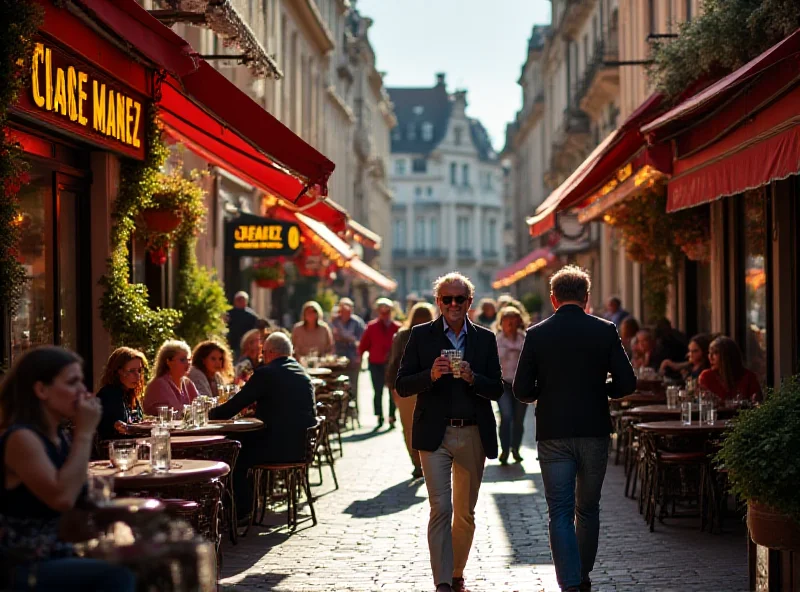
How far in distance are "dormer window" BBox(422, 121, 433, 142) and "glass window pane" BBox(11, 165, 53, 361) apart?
114235 mm

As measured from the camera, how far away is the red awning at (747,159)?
902 centimetres

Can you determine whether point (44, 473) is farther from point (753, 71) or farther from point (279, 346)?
point (279, 346)

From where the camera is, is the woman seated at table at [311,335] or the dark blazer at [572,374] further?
the woman seated at table at [311,335]

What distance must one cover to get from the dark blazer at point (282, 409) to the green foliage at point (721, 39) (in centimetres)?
468

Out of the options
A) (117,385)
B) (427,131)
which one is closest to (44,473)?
(117,385)

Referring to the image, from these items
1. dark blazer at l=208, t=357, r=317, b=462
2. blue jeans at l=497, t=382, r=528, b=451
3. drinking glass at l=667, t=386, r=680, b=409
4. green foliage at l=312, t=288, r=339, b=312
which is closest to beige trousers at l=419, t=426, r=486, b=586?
dark blazer at l=208, t=357, r=317, b=462

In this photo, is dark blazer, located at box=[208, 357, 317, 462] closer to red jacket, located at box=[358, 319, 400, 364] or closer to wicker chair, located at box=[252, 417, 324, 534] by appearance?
wicker chair, located at box=[252, 417, 324, 534]

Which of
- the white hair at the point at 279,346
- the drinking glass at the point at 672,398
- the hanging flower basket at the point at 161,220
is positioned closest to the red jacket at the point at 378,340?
the hanging flower basket at the point at 161,220

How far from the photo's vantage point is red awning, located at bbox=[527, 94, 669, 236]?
1468cm

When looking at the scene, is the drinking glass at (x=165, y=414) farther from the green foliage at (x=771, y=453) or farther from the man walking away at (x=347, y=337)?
the man walking away at (x=347, y=337)

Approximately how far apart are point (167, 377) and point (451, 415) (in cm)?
372

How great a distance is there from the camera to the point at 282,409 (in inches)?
445

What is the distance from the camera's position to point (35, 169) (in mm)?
10656

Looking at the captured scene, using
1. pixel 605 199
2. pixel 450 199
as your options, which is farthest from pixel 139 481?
pixel 450 199
